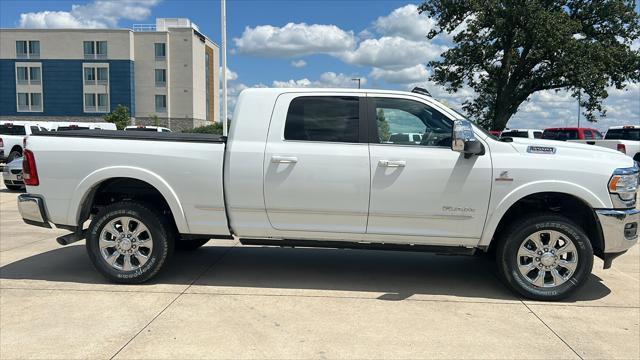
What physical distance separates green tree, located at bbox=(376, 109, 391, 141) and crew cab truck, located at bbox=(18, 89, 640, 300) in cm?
2

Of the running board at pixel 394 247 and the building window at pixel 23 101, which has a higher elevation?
the building window at pixel 23 101

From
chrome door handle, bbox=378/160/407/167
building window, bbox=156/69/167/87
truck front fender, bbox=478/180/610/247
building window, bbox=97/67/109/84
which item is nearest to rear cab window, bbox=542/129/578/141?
truck front fender, bbox=478/180/610/247

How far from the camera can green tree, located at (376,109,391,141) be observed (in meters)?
5.02

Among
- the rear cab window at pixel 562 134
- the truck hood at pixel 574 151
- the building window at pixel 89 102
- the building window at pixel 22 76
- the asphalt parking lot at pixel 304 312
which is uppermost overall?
the building window at pixel 22 76

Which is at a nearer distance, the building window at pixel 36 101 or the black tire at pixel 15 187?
the black tire at pixel 15 187

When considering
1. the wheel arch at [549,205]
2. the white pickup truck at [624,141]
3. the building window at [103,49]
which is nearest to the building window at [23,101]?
the building window at [103,49]

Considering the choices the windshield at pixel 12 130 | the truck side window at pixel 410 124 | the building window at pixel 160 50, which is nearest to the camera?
the truck side window at pixel 410 124

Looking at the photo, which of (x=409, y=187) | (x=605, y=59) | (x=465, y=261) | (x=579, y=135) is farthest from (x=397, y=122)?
(x=605, y=59)

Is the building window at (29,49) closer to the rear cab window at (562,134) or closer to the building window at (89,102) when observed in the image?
the building window at (89,102)

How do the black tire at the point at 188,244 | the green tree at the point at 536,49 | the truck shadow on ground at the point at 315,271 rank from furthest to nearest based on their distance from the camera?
the green tree at the point at 536,49
the black tire at the point at 188,244
the truck shadow on ground at the point at 315,271

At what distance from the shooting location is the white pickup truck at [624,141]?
1734 cm

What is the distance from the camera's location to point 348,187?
492 centimetres

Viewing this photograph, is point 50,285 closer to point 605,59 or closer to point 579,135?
point 579,135

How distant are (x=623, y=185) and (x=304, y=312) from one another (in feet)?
10.4
